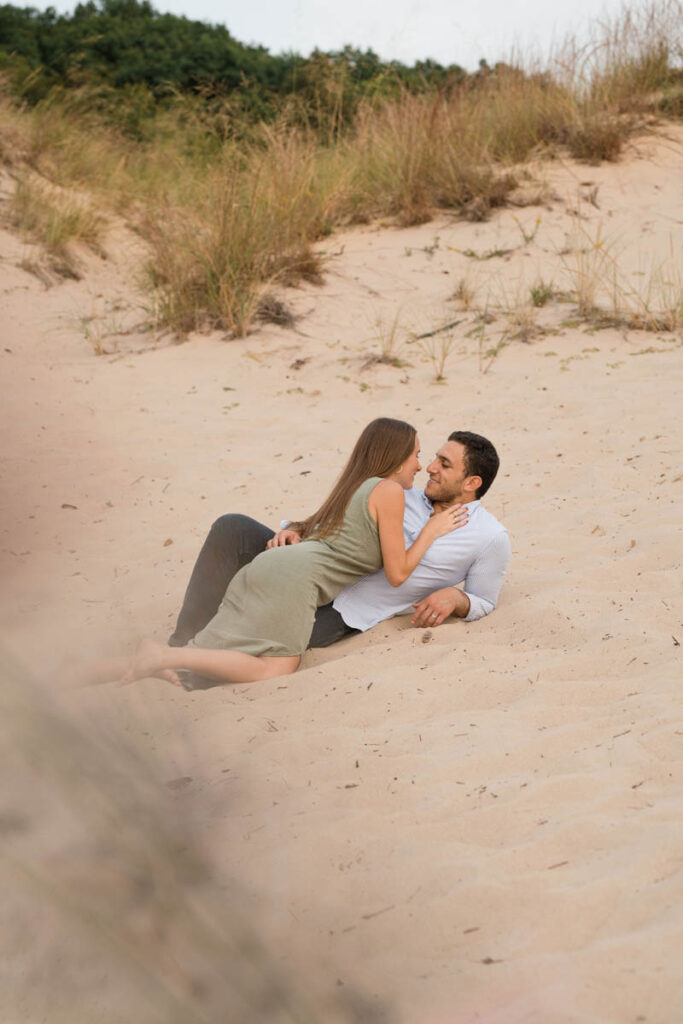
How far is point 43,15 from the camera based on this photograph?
1446cm

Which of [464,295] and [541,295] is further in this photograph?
[464,295]

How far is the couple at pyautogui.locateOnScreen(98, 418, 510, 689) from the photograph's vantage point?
313cm

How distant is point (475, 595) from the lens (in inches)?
132

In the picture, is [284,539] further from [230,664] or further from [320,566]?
[230,664]

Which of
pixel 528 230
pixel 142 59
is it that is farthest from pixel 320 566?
pixel 142 59

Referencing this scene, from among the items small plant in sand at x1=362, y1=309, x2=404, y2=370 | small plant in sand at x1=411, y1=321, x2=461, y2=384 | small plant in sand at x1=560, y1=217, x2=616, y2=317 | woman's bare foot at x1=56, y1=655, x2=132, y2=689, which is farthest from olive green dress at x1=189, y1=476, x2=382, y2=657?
small plant in sand at x1=560, y1=217, x2=616, y2=317

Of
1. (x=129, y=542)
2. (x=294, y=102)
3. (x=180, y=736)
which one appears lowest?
(x=129, y=542)

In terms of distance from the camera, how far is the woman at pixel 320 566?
10.2 feet

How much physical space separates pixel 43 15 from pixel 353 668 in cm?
1482

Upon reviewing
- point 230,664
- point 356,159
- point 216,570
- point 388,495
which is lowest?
point 230,664

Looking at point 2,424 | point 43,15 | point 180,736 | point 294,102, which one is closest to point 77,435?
point 2,424

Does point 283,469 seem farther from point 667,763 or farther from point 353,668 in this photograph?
point 667,763

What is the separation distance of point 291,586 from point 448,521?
59 centimetres

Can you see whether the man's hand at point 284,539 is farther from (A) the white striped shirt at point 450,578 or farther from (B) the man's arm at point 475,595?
(B) the man's arm at point 475,595
